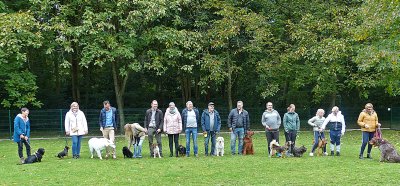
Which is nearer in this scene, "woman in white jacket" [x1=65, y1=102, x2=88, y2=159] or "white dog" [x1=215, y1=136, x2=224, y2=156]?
"woman in white jacket" [x1=65, y1=102, x2=88, y2=159]

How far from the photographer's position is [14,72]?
21375 millimetres

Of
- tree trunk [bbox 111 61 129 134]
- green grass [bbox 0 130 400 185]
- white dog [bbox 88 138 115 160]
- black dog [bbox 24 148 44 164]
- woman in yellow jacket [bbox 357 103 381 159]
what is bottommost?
green grass [bbox 0 130 400 185]

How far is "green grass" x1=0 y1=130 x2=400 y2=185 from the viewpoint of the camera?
9383 millimetres

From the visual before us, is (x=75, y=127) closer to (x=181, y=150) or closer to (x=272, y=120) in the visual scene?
(x=181, y=150)

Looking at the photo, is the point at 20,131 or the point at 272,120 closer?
the point at 20,131

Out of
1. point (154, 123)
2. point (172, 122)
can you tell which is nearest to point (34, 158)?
point (154, 123)

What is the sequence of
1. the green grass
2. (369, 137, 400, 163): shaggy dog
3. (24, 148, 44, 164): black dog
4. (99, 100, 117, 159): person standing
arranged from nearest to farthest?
1. the green grass
2. (369, 137, 400, 163): shaggy dog
3. (24, 148, 44, 164): black dog
4. (99, 100, 117, 159): person standing

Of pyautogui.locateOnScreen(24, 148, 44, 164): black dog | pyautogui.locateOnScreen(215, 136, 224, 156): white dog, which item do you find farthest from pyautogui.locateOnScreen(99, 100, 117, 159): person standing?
pyautogui.locateOnScreen(215, 136, 224, 156): white dog

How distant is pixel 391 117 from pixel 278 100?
6920mm

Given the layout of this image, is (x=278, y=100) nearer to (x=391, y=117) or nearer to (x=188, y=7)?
(x=391, y=117)

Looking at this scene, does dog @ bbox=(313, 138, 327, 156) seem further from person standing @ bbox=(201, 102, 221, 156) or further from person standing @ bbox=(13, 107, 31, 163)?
person standing @ bbox=(13, 107, 31, 163)

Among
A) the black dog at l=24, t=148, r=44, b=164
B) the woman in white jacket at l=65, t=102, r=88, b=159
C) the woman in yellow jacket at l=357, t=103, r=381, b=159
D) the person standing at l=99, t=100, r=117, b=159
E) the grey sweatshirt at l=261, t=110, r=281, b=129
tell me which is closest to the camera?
the black dog at l=24, t=148, r=44, b=164

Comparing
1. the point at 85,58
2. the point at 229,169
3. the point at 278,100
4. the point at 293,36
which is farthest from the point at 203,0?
the point at 229,169

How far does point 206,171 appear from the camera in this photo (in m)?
10.6
